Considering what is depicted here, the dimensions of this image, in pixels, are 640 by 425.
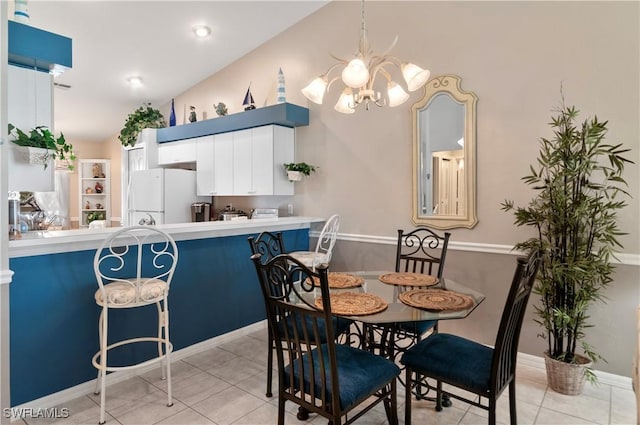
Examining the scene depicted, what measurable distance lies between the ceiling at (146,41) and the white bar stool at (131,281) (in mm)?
2276

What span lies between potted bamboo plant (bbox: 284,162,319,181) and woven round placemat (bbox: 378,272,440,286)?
1.83 m

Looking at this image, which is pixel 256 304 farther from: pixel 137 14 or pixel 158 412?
pixel 137 14

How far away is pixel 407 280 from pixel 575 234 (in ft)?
3.62

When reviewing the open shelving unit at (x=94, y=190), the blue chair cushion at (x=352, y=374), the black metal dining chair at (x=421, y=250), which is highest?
the open shelving unit at (x=94, y=190)

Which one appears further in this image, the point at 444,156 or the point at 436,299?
the point at 444,156

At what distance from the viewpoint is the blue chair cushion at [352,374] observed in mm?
1632

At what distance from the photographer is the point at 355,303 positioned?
1968 mm

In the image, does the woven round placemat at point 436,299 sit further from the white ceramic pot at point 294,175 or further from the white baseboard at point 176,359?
the white ceramic pot at point 294,175

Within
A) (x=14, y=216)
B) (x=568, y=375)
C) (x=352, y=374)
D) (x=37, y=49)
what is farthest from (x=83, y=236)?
(x=568, y=375)

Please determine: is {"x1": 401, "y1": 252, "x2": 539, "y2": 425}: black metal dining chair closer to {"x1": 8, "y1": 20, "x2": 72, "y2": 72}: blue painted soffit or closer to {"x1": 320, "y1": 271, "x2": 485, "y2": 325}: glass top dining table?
{"x1": 320, "y1": 271, "x2": 485, "y2": 325}: glass top dining table

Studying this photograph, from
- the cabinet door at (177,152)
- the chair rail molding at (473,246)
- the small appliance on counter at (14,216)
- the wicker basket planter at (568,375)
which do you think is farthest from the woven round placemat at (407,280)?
the cabinet door at (177,152)

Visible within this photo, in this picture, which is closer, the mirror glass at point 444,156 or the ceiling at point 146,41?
the mirror glass at point 444,156

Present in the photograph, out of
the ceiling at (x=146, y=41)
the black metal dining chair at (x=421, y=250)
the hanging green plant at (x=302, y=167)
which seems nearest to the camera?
the black metal dining chair at (x=421, y=250)

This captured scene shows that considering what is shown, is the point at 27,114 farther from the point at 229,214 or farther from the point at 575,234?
the point at 575,234
